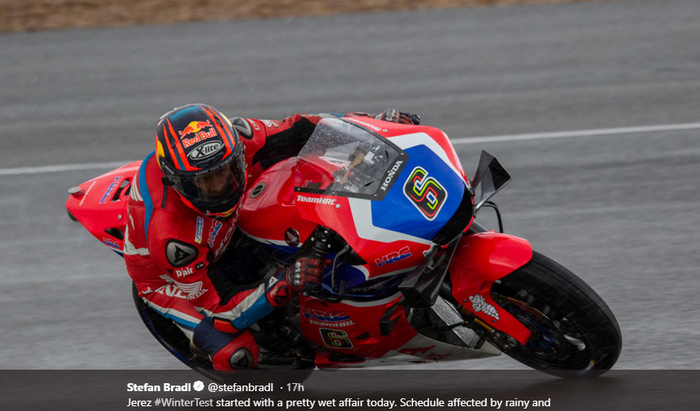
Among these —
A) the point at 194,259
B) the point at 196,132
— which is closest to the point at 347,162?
the point at 196,132

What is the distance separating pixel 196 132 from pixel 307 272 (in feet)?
2.38

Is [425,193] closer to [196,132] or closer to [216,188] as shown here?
[216,188]

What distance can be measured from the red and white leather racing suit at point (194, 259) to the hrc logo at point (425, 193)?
0.68m

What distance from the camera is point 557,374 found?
159 inches

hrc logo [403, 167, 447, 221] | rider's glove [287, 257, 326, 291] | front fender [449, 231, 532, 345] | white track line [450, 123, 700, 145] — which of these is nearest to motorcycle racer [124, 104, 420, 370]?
rider's glove [287, 257, 326, 291]

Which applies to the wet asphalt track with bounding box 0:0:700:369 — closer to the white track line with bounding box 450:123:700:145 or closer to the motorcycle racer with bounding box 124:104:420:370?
the white track line with bounding box 450:123:700:145

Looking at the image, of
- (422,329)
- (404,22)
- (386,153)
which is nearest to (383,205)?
(386,153)

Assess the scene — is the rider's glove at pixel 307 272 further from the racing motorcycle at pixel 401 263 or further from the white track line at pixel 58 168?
the white track line at pixel 58 168

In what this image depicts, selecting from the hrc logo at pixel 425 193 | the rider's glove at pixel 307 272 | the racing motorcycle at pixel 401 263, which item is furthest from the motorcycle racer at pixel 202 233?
the hrc logo at pixel 425 193

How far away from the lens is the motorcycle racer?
3.62 meters

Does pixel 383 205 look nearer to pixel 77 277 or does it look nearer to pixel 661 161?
pixel 77 277

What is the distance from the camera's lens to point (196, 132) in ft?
12.0

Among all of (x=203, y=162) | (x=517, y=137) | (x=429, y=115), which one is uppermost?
(x=203, y=162)

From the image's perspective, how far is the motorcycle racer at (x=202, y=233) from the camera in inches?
142
